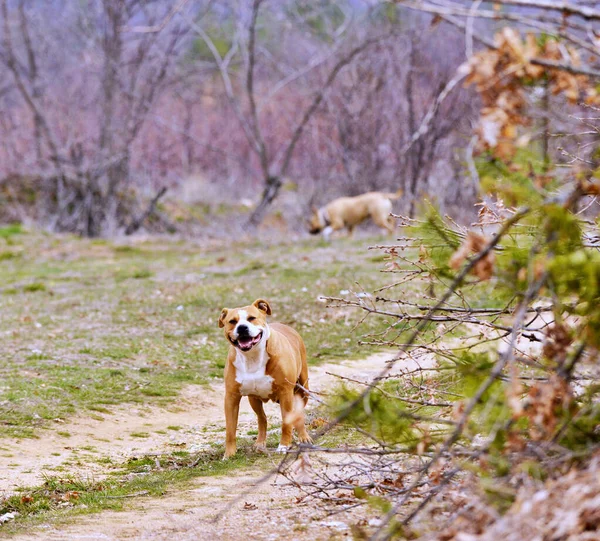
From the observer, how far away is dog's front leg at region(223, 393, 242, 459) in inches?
275

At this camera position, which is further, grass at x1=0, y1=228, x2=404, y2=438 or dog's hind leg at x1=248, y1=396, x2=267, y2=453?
grass at x1=0, y1=228, x2=404, y2=438

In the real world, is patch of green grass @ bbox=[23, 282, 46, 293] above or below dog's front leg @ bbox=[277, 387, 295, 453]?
below

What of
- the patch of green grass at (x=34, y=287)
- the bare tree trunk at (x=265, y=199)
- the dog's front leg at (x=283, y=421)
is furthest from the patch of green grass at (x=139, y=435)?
the bare tree trunk at (x=265, y=199)

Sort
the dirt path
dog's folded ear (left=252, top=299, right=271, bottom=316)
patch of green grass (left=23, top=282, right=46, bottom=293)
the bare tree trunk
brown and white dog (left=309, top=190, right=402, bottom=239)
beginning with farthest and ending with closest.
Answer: the bare tree trunk
brown and white dog (left=309, top=190, right=402, bottom=239)
patch of green grass (left=23, top=282, right=46, bottom=293)
dog's folded ear (left=252, top=299, right=271, bottom=316)
the dirt path

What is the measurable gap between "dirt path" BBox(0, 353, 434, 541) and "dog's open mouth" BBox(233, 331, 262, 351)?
3.14 ft

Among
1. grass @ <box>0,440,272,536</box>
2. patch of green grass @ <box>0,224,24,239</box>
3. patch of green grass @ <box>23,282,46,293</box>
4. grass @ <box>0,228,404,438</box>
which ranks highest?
grass @ <box>0,440,272,536</box>

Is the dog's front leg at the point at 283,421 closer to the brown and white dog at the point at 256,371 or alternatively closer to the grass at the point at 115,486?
the brown and white dog at the point at 256,371

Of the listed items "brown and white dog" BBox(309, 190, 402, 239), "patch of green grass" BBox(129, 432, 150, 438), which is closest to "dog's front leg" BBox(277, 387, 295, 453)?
"patch of green grass" BBox(129, 432, 150, 438)

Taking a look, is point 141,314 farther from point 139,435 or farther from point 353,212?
point 353,212

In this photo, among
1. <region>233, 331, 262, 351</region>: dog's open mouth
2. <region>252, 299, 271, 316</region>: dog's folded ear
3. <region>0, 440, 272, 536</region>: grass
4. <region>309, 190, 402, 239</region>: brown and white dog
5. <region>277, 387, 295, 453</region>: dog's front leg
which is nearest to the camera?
<region>0, 440, 272, 536</region>: grass

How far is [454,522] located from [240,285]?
11.7 m

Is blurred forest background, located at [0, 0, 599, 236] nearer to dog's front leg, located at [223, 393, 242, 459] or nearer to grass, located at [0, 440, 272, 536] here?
dog's front leg, located at [223, 393, 242, 459]

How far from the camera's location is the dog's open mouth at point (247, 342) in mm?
6973

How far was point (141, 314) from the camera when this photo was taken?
13.4 meters
